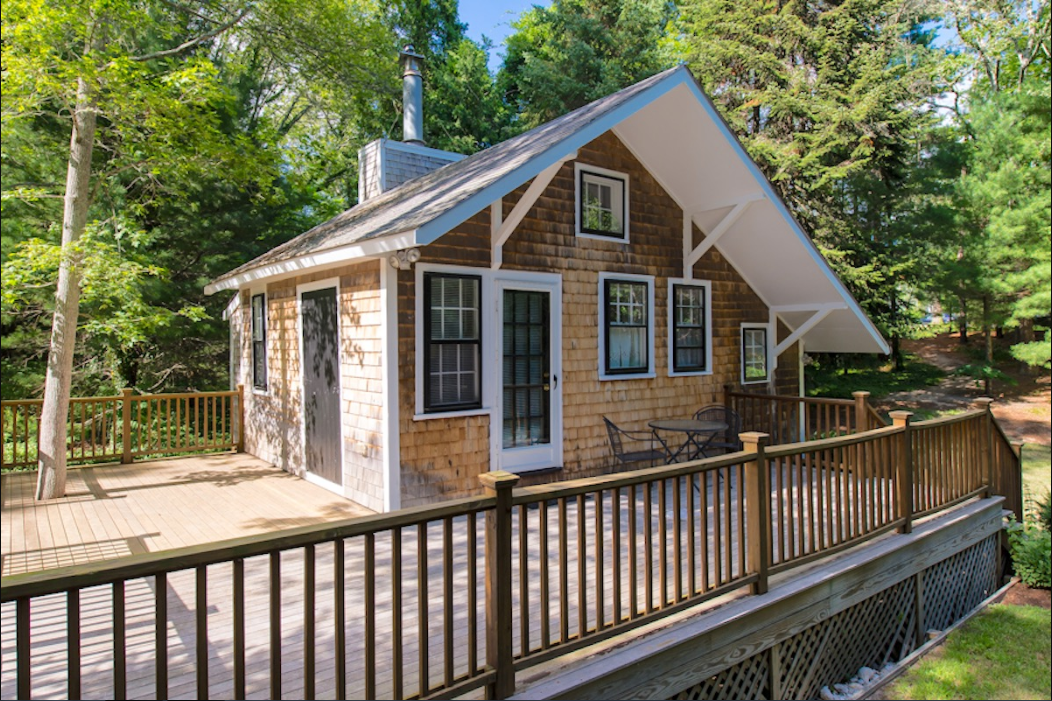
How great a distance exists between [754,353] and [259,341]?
23.6 ft

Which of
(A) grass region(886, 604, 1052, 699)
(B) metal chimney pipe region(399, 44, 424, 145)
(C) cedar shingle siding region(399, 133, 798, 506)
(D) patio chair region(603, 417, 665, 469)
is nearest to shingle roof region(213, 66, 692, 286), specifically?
(C) cedar shingle siding region(399, 133, 798, 506)

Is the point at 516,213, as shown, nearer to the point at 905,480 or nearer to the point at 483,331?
the point at 483,331

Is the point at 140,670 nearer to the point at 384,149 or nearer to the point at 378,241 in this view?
the point at 378,241

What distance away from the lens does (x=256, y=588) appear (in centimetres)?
396

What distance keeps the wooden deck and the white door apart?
1.63 meters

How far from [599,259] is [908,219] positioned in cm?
1256

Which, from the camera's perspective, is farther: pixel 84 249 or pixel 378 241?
pixel 84 249

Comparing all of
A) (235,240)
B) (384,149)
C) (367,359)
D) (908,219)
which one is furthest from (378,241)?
(908,219)

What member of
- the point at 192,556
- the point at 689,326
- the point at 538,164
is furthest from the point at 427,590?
the point at 689,326

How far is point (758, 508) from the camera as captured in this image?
3717 millimetres

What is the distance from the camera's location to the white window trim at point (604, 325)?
23.3 feet

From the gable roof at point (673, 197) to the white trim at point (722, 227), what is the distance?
33mm

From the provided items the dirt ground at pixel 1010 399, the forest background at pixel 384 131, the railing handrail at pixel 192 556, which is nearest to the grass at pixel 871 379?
the dirt ground at pixel 1010 399

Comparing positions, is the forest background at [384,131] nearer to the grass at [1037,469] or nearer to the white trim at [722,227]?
the grass at [1037,469]
